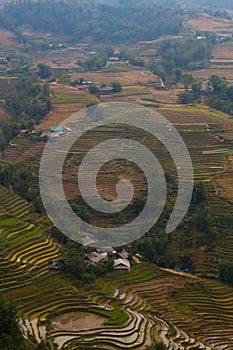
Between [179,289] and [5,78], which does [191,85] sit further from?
[179,289]

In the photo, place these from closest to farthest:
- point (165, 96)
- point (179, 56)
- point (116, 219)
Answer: point (116, 219) < point (165, 96) < point (179, 56)

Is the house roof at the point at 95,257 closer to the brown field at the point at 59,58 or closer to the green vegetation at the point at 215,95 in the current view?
the green vegetation at the point at 215,95

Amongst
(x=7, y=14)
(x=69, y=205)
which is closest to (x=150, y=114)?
(x=69, y=205)

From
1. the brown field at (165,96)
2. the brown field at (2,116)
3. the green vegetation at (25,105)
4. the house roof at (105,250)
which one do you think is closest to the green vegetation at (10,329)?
the house roof at (105,250)

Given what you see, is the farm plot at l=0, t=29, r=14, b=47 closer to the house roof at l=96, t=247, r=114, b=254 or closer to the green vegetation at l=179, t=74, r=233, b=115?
the green vegetation at l=179, t=74, r=233, b=115

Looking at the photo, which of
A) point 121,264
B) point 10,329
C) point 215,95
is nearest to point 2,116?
point 215,95

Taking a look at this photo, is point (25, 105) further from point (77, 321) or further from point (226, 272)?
point (77, 321)
